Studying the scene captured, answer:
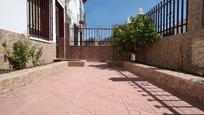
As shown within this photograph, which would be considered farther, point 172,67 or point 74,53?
point 74,53

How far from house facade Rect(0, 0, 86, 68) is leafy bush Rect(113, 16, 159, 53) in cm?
374

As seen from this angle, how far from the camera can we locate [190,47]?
7117mm

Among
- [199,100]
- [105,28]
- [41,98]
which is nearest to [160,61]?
[199,100]

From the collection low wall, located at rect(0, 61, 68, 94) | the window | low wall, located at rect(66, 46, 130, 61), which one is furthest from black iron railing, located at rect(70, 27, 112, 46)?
low wall, located at rect(0, 61, 68, 94)

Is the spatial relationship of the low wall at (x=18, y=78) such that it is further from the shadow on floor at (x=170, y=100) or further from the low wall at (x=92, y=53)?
the low wall at (x=92, y=53)

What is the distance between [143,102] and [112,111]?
88 cm

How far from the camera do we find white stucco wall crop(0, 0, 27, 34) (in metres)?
6.50

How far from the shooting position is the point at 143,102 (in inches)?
177

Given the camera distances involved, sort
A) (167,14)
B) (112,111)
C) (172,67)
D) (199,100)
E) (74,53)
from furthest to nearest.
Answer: (74,53) < (167,14) < (172,67) < (199,100) < (112,111)

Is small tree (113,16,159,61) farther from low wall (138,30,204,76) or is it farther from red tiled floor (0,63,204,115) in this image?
red tiled floor (0,63,204,115)

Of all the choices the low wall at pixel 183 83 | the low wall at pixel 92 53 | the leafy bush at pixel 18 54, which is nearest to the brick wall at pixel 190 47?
the low wall at pixel 183 83

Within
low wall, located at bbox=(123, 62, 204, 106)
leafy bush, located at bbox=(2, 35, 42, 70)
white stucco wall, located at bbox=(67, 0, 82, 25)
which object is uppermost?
white stucco wall, located at bbox=(67, 0, 82, 25)

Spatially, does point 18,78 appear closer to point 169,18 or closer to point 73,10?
point 169,18

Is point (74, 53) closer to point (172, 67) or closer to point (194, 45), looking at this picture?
point (172, 67)
